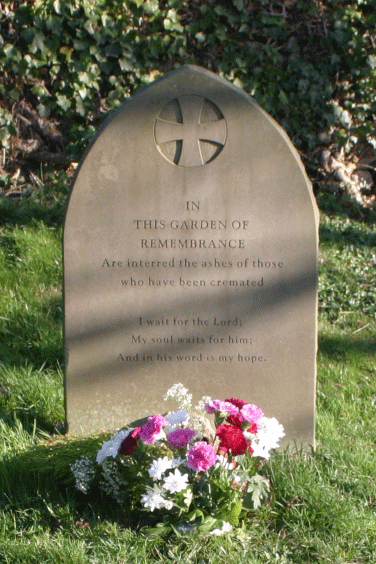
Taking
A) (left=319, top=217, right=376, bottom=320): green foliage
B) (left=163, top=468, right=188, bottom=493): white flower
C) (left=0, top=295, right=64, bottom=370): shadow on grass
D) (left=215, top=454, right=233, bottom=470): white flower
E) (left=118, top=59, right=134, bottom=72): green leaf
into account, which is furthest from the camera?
(left=118, top=59, right=134, bottom=72): green leaf

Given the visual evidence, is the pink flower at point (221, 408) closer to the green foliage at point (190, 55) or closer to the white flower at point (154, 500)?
the white flower at point (154, 500)

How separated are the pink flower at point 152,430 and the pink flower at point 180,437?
0.04 metres

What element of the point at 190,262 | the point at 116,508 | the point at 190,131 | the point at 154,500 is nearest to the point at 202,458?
the point at 154,500

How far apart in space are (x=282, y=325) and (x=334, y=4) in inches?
169

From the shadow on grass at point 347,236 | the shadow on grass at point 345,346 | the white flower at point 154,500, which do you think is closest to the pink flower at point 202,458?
the white flower at point 154,500

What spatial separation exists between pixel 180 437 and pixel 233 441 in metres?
0.20

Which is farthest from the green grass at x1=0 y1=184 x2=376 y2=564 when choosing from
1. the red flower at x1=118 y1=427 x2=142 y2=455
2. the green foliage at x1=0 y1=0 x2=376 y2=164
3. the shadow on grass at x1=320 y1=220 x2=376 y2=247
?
the green foliage at x1=0 y1=0 x2=376 y2=164

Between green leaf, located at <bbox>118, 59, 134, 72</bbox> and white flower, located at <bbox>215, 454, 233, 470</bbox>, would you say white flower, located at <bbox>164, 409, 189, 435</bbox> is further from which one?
green leaf, located at <bbox>118, 59, 134, 72</bbox>

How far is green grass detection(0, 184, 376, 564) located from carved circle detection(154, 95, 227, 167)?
1.26m

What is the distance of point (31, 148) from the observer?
19.7 ft

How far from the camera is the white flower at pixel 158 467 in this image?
7.94 ft

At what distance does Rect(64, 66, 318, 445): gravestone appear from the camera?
9.45 feet

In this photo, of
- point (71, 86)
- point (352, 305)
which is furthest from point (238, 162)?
point (71, 86)

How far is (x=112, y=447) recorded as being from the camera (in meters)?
2.66
